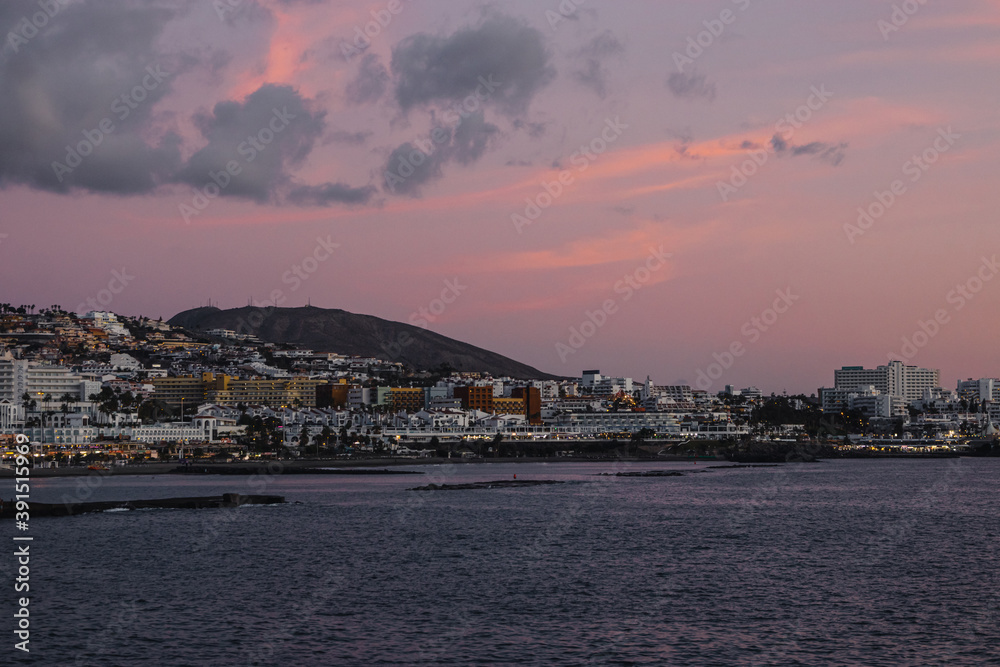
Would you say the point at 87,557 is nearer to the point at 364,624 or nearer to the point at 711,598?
the point at 364,624

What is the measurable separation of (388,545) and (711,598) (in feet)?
48.5

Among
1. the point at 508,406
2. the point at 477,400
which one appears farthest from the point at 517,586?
the point at 508,406

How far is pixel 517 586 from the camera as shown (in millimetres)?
30234

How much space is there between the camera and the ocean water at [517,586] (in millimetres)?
22469

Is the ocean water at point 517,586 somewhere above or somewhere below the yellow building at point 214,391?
below

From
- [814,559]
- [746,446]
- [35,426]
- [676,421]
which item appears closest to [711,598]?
[814,559]

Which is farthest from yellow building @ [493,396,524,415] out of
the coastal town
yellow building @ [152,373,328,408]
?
yellow building @ [152,373,328,408]

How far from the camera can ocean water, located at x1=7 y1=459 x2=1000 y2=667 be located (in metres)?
22.5

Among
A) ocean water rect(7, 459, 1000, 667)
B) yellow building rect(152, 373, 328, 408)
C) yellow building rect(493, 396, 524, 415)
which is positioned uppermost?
yellow building rect(152, 373, 328, 408)

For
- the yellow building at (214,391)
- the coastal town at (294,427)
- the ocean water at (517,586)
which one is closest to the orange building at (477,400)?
the coastal town at (294,427)

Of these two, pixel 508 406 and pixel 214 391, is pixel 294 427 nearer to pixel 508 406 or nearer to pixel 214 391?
pixel 214 391

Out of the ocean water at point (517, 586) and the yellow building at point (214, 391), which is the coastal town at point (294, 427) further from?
the ocean water at point (517, 586)

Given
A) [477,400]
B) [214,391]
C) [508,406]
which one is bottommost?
[508,406]

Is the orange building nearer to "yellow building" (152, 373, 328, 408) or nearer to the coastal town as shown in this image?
the coastal town
